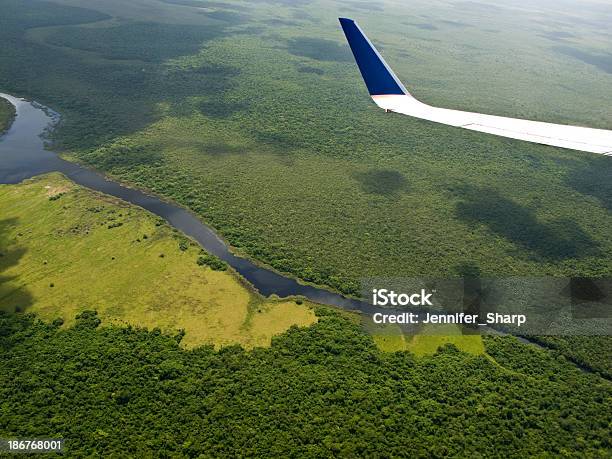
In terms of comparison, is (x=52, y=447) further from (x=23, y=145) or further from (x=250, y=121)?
(x=250, y=121)

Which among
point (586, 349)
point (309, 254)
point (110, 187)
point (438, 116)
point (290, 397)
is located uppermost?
point (438, 116)

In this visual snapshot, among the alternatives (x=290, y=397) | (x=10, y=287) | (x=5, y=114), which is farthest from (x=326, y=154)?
(x=5, y=114)

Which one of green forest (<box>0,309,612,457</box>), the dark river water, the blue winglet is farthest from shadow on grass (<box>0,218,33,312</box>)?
the blue winglet

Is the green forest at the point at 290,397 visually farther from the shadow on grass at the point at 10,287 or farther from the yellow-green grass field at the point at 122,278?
the yellow-green grass field at the point at 122,278

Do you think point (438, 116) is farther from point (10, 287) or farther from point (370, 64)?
point (10, 287)

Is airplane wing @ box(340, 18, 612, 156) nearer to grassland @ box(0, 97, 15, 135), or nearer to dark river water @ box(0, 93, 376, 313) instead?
dark river water @ box(0, 93, 376, 313)

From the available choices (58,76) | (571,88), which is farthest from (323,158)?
(571,88)
